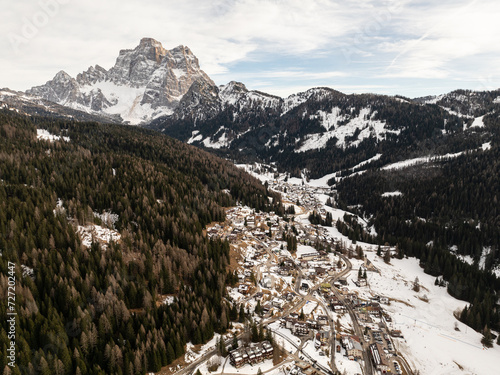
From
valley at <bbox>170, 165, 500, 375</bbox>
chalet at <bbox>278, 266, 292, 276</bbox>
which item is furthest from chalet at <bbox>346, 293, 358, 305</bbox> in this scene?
chalet at <bbox>278, 266, 292, 276</bbox>

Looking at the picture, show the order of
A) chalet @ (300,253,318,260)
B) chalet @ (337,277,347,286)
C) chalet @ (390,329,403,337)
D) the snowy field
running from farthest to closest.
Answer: chalet @ (300,253,318,260) → chalet @ (337,277,347,286) → chalet @ (390,329,403,337) → the snowy field

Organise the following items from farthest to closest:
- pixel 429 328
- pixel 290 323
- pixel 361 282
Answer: pixel 361 282
pixel 429 328
pixel 290 323

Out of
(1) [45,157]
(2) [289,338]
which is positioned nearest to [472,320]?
(2) [289,338]

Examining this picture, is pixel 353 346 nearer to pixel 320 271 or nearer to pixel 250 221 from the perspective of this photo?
pixel 320 271

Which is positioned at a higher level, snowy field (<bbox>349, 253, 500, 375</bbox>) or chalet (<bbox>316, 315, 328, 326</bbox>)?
chalet (<bbox>316, 315, 328, 326</bbox>)

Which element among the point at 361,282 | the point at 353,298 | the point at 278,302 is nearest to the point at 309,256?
the point at 361,282

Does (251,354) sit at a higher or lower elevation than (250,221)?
lower

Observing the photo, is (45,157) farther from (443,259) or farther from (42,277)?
(443,259)

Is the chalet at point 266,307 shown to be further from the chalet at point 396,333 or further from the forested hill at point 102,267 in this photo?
the chalet at point 396,333

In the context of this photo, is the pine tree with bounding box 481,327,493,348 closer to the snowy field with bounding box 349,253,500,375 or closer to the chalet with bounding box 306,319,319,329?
the snowy field with bounding box 349,253,500,375
